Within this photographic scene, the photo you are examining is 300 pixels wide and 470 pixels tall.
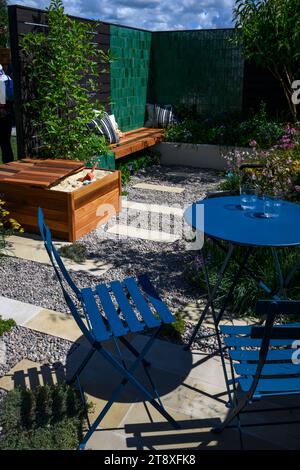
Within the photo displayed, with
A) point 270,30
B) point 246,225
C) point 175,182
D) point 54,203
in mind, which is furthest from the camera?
point 175,182

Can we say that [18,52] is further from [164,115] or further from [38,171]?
[164,115]

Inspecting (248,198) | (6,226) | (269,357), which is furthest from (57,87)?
(269,357)

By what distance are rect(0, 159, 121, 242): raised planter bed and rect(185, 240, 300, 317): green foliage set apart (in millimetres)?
1331

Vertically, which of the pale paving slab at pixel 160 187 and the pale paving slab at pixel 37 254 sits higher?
the pale paving slab at pixel 160 187

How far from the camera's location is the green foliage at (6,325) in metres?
2.94

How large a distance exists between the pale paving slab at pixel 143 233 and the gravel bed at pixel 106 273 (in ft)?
0.28

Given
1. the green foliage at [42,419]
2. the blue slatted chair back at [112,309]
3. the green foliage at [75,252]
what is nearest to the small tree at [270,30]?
the green foliage at [75,252]

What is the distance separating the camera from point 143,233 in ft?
15.8

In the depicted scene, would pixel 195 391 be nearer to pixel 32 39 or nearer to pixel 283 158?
pixel 283 158

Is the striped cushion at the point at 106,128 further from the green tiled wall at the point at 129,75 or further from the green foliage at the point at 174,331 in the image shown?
the green foliage at the point at 174,331

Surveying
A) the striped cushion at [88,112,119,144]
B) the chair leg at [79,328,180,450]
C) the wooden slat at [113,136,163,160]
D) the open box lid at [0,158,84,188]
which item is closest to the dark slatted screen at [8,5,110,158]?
the open box lid at [0,158,84,188]

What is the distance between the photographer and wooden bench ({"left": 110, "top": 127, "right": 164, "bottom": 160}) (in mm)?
6644

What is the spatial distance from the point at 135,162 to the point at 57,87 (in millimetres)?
2395
